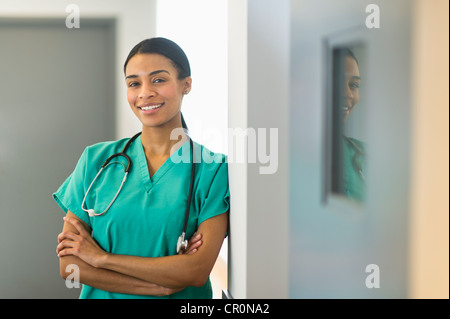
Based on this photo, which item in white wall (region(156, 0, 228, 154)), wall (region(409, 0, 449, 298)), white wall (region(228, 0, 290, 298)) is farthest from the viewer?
white wall (region(156, 0, 228, 154))

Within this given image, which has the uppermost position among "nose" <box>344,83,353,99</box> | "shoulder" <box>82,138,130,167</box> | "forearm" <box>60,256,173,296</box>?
"nose" <box>344,83,353,99</box>

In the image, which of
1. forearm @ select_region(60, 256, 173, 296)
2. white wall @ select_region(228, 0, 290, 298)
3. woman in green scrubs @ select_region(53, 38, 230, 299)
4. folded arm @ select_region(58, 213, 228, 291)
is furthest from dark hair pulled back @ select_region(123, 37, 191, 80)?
forearm @ select_region(60, 256, 173, 296)

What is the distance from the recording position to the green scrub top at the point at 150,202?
0.95 meters

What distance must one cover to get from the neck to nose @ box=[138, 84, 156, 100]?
0.28ft

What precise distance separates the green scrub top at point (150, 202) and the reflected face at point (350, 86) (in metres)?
0.62

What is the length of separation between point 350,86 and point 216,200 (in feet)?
2.07

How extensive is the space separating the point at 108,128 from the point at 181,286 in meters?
1.45

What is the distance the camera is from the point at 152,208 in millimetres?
952

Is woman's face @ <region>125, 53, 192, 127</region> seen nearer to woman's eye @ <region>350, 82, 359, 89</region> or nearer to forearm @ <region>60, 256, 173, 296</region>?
forearm @ <region>60, 256, 173, 296</region>

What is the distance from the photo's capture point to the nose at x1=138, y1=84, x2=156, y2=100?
3.25 ft

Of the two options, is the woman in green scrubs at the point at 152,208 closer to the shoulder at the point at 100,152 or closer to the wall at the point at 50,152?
the shoulder at the point at 100,152

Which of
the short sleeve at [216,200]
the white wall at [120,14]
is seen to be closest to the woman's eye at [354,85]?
the short sleeve at [216,200]

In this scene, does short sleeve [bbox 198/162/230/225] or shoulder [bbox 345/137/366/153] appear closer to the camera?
shoulder [bbox 345/137/366/153]

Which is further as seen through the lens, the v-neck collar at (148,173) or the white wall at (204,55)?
the white wall at (204,55)
